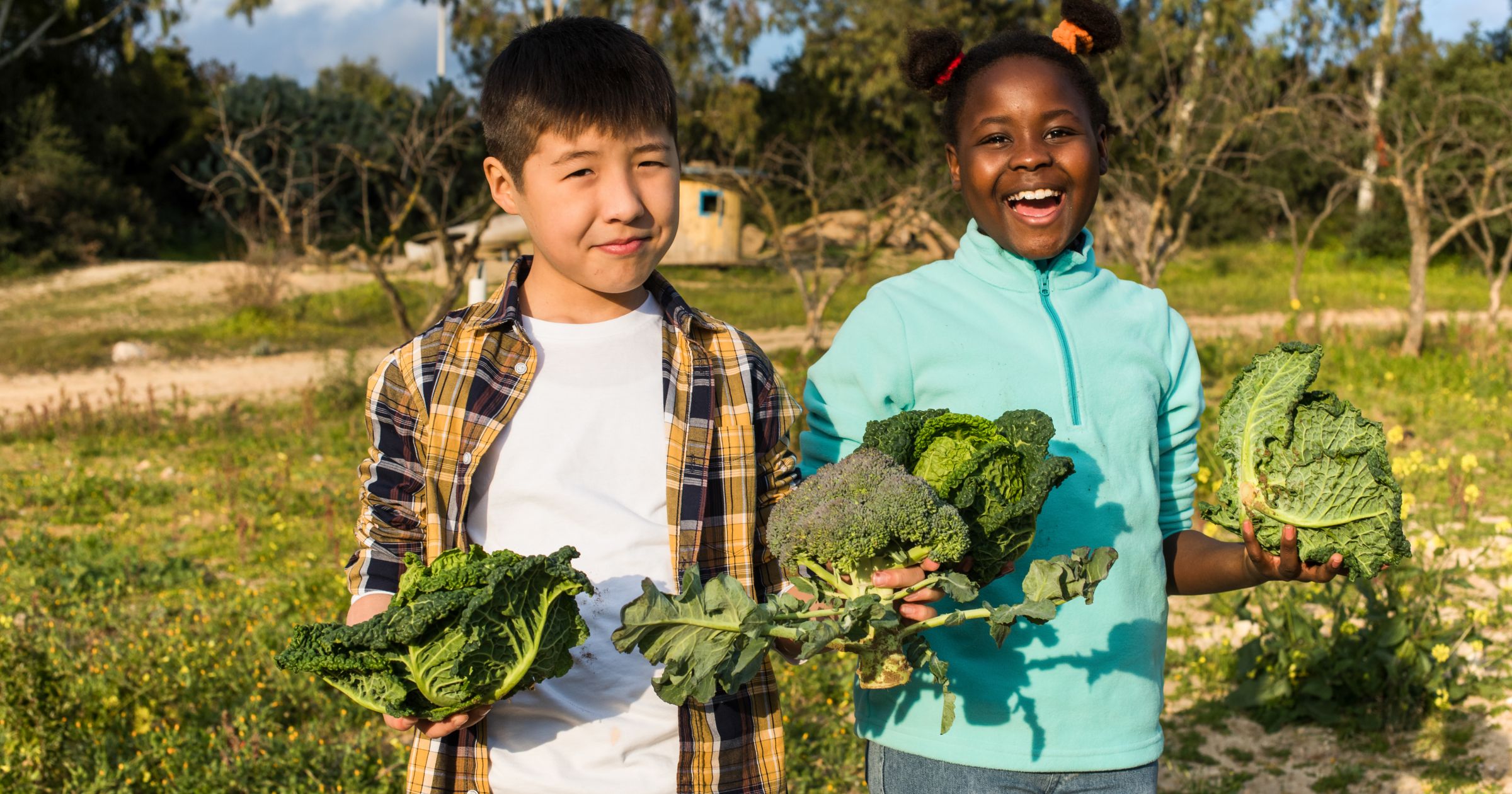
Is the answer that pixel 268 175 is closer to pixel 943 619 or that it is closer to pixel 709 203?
pixel 709 203

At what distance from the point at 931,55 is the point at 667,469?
100 centimetres

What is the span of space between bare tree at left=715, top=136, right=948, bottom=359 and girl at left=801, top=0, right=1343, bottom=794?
9.77m

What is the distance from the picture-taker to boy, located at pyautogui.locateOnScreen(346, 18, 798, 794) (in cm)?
201

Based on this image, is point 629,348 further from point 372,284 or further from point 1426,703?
point 372,284

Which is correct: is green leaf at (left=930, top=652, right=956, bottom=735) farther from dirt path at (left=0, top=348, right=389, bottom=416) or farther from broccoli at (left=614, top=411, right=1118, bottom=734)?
dirt path at (left=0, top=348, right=389, bottom=416)

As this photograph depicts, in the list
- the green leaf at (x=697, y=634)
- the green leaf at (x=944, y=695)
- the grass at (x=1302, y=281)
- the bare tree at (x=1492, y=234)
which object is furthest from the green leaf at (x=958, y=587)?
the grass at (x=1302, y=281)

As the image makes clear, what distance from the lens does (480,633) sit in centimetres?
174

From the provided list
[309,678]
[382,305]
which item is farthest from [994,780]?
[382,305]

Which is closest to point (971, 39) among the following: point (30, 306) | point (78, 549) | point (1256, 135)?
point (1256, 135)

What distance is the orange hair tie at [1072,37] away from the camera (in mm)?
2371

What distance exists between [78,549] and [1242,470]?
6.48 meters

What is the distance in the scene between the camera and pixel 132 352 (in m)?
13.5

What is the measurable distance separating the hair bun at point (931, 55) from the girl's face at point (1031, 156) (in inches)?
4.1

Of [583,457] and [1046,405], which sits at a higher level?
[1046,405]
